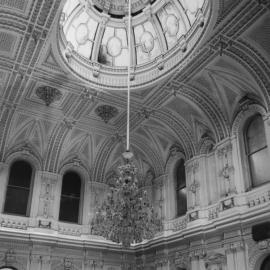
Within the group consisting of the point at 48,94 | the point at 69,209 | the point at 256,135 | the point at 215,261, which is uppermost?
the point at 48,94

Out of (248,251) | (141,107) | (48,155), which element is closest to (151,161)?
(141,107)

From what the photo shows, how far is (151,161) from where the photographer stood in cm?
1570

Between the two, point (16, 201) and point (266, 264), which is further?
point (16, 201)

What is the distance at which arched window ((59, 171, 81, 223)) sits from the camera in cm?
1500

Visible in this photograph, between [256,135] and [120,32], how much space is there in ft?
20.2

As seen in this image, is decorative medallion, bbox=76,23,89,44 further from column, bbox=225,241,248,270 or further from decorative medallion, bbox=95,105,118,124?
column, bbox=225,241,248,270

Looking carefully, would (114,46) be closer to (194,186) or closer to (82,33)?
(82,33)

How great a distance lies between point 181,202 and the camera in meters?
14.1

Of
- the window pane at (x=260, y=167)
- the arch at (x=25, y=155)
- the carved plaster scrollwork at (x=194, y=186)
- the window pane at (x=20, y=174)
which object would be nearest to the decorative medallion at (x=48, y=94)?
the arch at (x=25, y=155)

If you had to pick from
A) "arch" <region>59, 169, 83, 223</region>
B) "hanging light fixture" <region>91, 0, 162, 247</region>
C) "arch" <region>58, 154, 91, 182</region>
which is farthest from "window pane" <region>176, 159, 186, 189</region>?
"hanging light fixture" <region>91, 0, 162, 247</region>

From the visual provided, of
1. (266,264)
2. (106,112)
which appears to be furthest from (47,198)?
(266,264)

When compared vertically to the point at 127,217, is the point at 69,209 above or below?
above

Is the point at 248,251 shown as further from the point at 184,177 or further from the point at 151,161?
the point at 151,161

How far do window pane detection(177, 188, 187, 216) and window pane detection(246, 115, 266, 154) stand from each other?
3.52m
